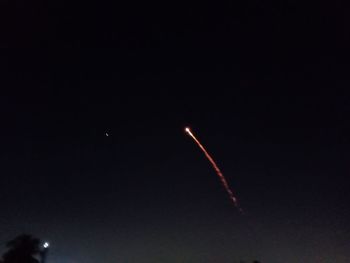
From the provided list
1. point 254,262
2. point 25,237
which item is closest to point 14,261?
point 25,237

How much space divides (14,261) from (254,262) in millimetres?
26359

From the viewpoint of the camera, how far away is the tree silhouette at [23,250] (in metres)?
88.1

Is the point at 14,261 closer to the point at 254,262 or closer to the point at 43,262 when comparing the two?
the point at 43,262

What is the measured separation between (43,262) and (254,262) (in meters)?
23.5

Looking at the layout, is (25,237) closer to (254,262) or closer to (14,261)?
(14,261)

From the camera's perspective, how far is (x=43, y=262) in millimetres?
87812

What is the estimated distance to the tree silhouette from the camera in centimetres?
A: 8812

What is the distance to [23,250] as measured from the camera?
88375mm

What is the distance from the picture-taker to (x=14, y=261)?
88.1 m

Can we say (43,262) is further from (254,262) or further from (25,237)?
(254,262)

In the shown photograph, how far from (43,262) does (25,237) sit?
11.3 ft

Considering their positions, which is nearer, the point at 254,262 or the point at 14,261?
the point at 14,261

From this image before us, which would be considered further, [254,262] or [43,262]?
[254,262]

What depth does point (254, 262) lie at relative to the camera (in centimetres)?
9469
